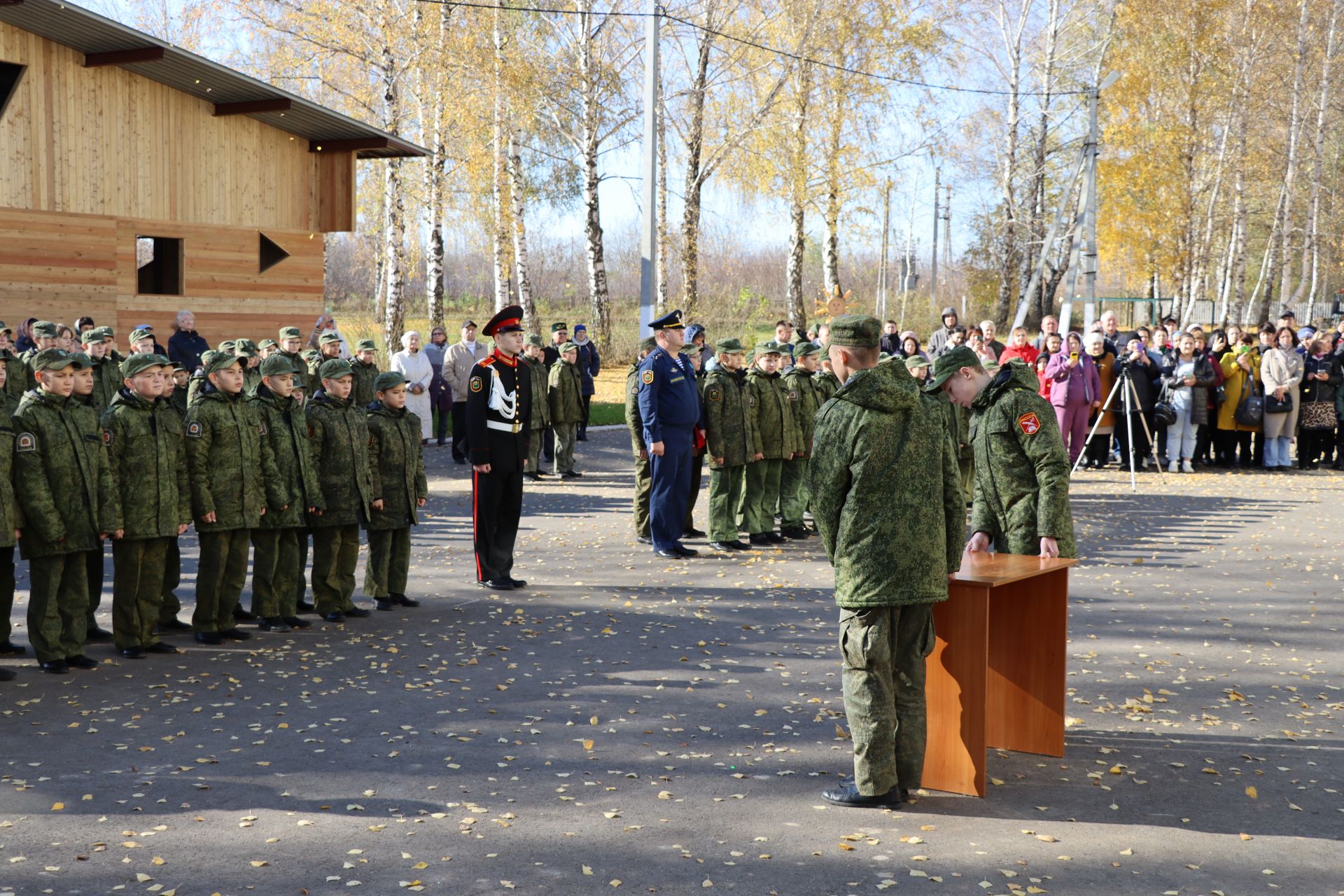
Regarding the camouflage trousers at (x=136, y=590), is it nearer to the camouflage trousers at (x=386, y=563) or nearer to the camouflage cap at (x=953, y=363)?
the camouflage trousers at (x=386, y=563)

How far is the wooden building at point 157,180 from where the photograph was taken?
18.6m

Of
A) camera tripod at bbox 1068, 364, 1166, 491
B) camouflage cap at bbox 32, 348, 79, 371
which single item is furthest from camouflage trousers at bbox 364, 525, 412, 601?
camera tripod at bbox 1068, 364, 1166, 491

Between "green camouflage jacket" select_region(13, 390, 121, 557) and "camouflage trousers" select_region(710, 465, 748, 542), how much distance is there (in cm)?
611

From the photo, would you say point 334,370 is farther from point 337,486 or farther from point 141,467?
point 141,467

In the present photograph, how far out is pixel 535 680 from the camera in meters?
7.52

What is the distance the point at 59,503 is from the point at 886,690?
5270mm

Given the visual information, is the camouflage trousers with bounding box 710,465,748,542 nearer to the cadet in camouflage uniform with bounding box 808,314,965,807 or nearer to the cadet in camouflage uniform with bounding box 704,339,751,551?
the cadet in camouflage uniform with bounding box 704,339,751,551

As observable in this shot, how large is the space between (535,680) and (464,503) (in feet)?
25.9

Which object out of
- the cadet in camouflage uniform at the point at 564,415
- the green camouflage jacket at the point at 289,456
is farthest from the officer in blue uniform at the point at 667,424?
the cadet in camouflage uniform at the point at 564,415

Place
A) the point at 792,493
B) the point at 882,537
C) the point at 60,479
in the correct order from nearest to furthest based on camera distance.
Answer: the point at 882,537, the point at 60,479, the point at 792,493

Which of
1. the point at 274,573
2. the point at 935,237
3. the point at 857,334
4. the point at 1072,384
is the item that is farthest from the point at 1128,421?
the point at 935,237

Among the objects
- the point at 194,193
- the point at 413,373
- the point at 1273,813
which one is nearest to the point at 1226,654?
the point at 1273,813

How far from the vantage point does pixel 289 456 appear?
352 inches

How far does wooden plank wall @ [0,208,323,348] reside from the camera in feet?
61.7
